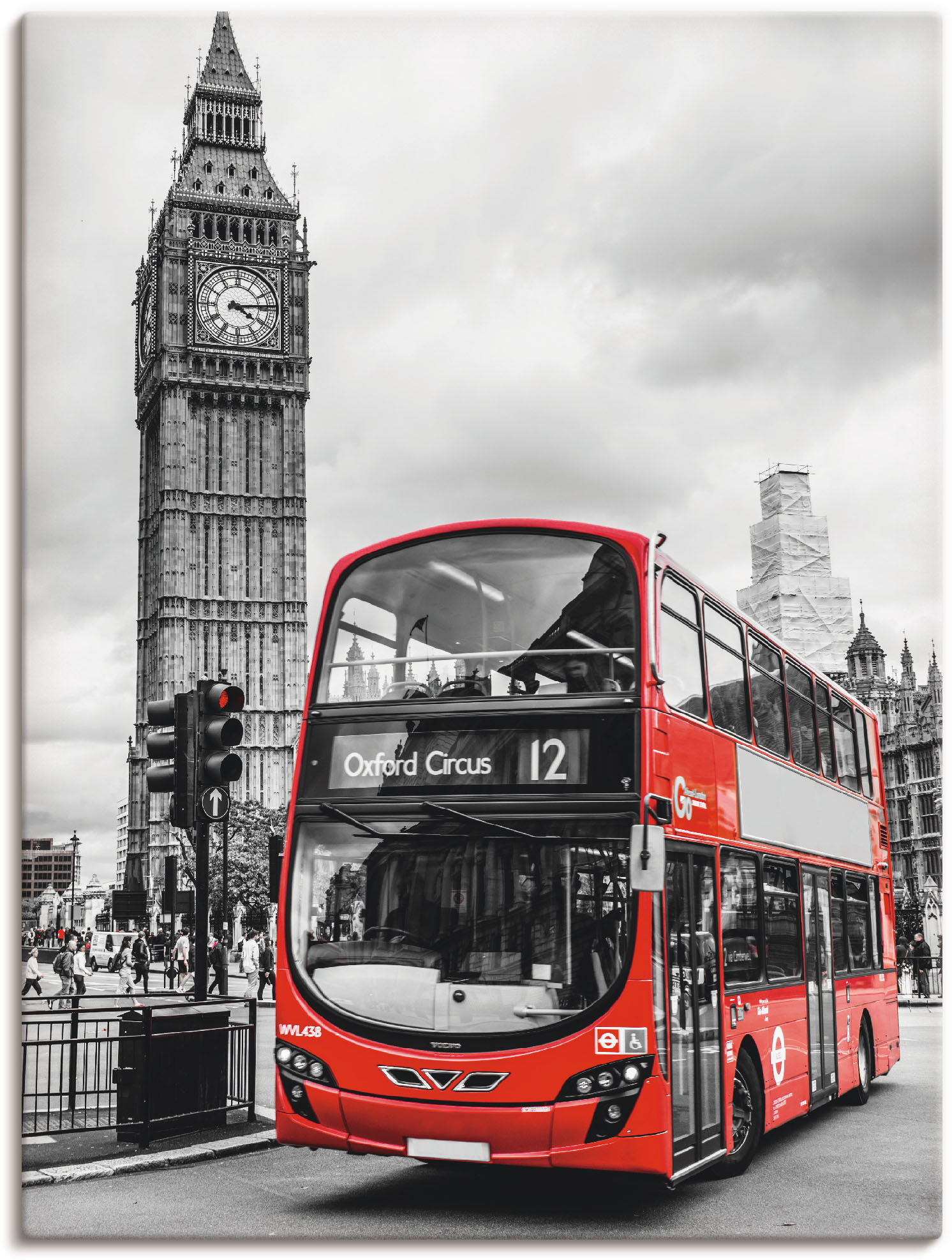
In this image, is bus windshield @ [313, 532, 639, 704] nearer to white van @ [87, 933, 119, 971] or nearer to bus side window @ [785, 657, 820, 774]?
bus side window @ [785, 657, 820, 774]

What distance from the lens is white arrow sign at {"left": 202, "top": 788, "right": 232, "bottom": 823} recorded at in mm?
10055

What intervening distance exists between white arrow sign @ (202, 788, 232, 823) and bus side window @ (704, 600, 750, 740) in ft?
11.3

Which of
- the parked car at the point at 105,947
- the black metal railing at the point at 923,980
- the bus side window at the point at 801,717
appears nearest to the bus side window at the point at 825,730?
the bus side window at the point at 801,717

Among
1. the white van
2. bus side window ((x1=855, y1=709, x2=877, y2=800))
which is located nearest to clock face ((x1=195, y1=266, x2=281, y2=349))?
the white van

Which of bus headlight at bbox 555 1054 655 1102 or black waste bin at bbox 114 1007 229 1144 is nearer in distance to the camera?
bus headlight at bbox 555 1054 655 1102

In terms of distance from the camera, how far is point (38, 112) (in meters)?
7.82

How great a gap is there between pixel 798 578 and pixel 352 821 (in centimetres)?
5096

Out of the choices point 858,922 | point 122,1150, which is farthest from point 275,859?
point 858,922

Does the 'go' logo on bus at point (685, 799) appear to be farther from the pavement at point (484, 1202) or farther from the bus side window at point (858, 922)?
the bus side window at point (858, 922)

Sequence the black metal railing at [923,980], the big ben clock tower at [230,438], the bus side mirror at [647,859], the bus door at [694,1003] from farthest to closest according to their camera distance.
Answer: the big ben clock tower at [230,438], the black metal railing at [923,980], the bus door at [694,1003], the bus side mirror at [647,859]

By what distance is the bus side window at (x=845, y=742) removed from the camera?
12328 mm

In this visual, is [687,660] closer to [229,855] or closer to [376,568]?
[376,568]

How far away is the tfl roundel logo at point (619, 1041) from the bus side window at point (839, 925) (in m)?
4.83

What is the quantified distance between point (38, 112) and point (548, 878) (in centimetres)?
492
